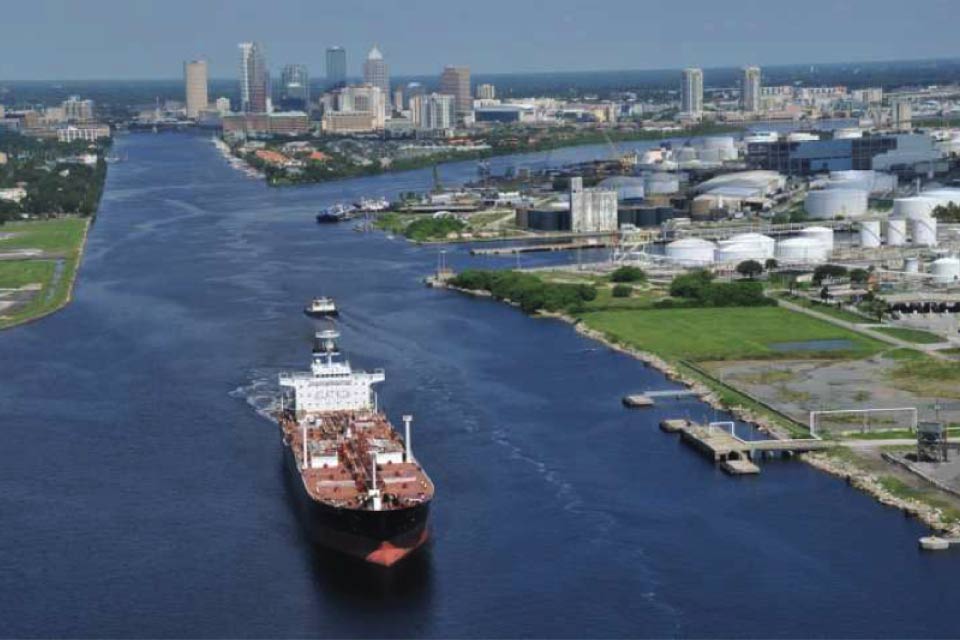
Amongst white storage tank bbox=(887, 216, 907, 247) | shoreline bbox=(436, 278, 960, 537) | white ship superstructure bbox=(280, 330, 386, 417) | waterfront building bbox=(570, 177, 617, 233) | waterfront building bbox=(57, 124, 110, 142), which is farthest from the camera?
waterfront building bbox=(57, 124, 110, 142)

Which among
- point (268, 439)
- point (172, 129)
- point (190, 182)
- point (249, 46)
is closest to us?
point (268, 439)

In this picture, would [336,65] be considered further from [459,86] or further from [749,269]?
[749,269]

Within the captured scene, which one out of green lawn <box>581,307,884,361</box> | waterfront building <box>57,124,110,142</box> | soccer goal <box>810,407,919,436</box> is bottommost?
soccer goal <box>810,407,919,436</box>

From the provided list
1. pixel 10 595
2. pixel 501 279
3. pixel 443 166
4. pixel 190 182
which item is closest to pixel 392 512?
pixel 10 595

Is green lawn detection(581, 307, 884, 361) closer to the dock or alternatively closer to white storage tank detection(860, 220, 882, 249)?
the dock

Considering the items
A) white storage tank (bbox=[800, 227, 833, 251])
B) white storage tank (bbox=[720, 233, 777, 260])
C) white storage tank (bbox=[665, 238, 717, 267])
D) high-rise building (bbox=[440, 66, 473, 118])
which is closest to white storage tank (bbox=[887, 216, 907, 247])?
white storage tank (bbox=[800, 227, 833, 251])

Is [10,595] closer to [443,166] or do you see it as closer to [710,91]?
[443,166]

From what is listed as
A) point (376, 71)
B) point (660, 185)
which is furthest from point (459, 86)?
point (660, 185)

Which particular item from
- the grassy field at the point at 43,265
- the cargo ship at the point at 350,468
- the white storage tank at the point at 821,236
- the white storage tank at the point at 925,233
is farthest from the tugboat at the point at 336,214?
the cargo ship at the point at 350,468

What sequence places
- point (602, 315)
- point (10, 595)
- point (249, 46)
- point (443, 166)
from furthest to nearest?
point (249, 46) → point (443, 166) → point (602, 315) → point (10, 595)
